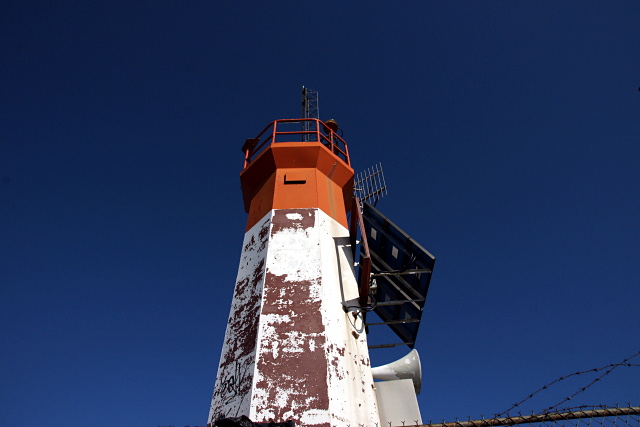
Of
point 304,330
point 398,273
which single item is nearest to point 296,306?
point 304,330

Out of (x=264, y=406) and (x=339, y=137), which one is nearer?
(x=264, y=406)

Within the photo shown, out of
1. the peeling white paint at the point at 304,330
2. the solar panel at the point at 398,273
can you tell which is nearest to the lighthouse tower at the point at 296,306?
the peeling white paint at the point at 304,330

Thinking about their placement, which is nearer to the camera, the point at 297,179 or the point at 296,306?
the point at 296,306

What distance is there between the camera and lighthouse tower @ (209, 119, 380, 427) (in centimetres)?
805

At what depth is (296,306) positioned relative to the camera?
30.7ft

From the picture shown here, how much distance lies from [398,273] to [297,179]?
12.2ft

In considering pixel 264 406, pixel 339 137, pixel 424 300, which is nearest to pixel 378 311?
pixel 424 300

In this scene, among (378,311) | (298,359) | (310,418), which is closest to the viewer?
(310,418)

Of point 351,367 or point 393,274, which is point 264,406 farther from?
point 393,274

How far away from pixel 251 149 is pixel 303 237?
16.1ft

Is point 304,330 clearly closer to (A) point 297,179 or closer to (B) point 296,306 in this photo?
(B) point 296,306

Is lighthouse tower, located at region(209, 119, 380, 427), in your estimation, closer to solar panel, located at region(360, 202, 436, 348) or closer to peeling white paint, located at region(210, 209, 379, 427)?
peeling white paint, located at region(210, 209, 379, 427)

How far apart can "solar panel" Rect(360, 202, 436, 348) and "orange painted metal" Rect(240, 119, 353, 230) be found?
109cm

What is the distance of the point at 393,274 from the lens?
11.5 m
